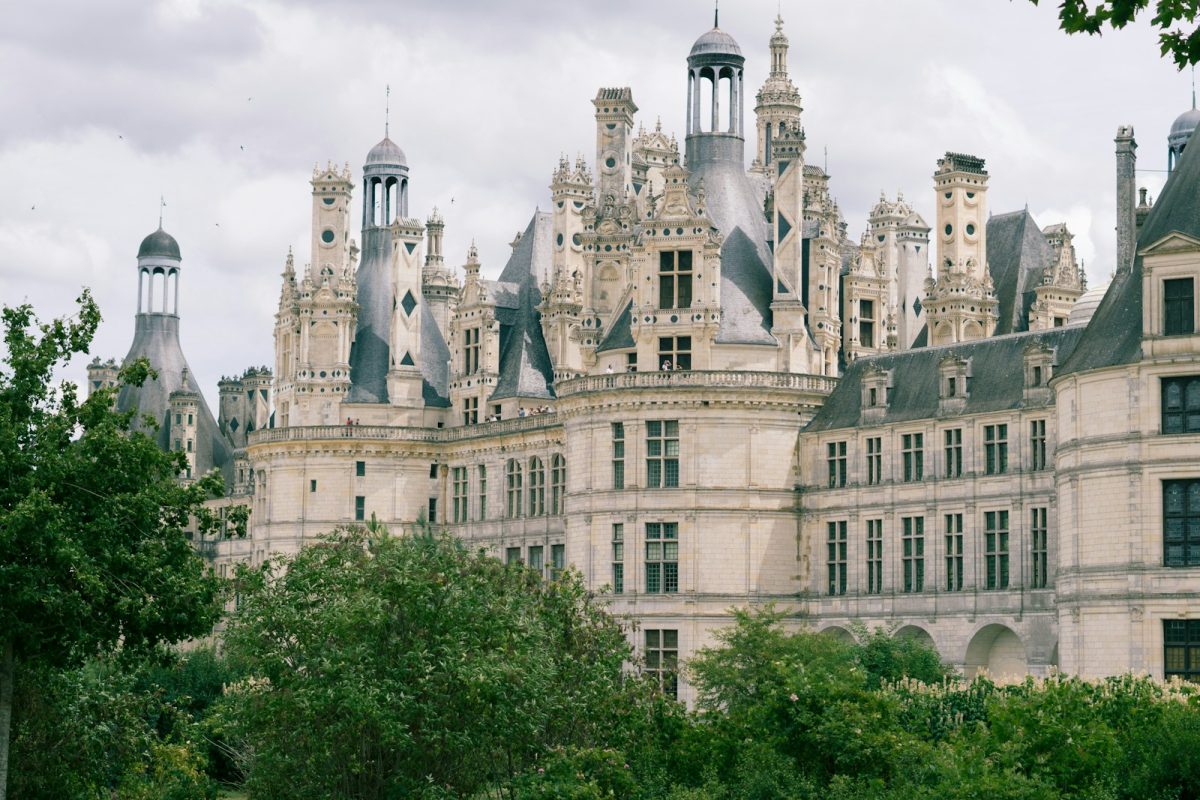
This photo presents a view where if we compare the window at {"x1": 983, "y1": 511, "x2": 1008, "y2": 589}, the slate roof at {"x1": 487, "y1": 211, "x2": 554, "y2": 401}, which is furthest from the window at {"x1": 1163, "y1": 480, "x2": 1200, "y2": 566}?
the slate roof at {"x1": 487, "y1": 211, "x2": 554, "y2": 401}

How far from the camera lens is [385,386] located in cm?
9138

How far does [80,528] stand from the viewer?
42781 mm

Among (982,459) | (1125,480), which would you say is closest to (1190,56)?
(1125,480)

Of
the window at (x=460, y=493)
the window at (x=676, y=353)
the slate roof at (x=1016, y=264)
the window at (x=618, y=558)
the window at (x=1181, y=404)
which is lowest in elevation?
the window at (x=618, y=558)

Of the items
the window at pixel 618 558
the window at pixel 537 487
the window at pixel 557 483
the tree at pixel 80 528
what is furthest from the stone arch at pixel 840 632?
the tree at pixel 80 528

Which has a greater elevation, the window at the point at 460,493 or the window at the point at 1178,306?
the window at the point at 1178,306

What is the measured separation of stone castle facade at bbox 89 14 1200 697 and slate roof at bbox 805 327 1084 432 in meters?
0.13

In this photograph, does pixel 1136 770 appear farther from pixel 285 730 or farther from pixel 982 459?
pixel 982 459

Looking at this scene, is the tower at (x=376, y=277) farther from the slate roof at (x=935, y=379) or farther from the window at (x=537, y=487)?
the slate roof at (x=935, y=379)

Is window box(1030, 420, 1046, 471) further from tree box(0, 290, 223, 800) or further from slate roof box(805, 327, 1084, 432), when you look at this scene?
tree box(0, 290, 223, 800)

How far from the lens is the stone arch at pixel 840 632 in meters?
71.0

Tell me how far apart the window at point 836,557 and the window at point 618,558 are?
691 cm

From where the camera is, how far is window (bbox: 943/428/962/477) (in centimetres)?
6806

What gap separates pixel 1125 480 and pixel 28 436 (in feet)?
92.0
